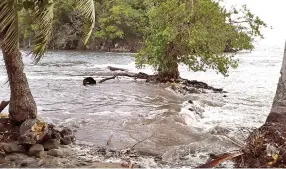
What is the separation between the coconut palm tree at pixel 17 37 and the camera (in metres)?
7.05

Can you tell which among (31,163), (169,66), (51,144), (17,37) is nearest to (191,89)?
(169,66)

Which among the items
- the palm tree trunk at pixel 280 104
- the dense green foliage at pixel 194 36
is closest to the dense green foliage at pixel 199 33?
the dense green foliage at pixel 194 36

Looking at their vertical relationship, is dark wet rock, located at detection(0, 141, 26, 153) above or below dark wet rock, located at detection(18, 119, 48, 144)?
below

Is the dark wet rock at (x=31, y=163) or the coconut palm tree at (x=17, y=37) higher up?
the coconut palm tree at (x=17, y=37)

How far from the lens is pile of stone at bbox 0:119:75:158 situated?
869 centimetres

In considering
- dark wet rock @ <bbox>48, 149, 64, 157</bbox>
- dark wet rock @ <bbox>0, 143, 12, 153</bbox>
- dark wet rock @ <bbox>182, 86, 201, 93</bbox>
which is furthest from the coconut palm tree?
dark wet rock @ <bbox>182, 86, 201, 93</bbox>

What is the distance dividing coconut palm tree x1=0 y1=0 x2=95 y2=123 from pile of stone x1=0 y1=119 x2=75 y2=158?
0.59 metres

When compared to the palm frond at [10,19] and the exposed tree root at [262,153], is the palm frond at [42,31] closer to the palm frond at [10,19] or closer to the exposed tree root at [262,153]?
the palm frond at [10,19]

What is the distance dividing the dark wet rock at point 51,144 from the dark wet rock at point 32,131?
17 cm

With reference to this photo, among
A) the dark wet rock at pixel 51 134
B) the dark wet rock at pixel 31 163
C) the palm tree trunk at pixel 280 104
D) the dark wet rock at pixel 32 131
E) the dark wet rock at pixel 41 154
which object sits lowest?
the dark wet rock at pixel 31 163

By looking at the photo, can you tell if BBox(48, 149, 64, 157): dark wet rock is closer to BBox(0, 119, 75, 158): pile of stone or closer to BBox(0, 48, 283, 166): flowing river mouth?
BBox(0, 119, 75, 158): pile of stone

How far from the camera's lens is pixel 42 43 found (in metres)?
7.80

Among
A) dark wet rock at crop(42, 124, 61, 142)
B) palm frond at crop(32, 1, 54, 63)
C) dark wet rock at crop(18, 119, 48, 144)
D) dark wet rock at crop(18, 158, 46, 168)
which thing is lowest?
dark wet rock at crop(18, 158, 46, 168)

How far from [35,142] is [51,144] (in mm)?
424
